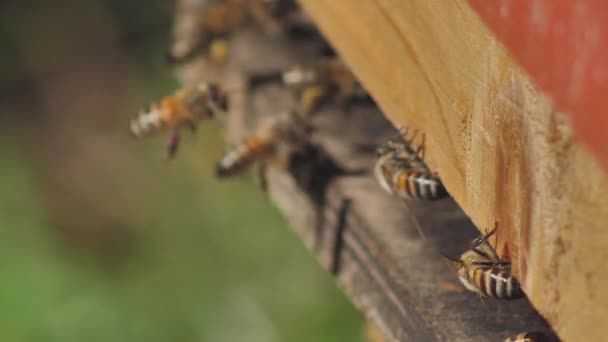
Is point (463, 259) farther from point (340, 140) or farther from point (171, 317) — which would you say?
point (171, 317)

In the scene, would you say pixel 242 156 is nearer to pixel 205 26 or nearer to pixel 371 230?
pixel 371 230

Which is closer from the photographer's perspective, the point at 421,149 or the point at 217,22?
the point at 421,149

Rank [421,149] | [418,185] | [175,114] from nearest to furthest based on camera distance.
→ [421,149], [418,185], [175,114]

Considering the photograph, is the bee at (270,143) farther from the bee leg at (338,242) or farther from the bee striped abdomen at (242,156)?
the bee leg at (338,242)

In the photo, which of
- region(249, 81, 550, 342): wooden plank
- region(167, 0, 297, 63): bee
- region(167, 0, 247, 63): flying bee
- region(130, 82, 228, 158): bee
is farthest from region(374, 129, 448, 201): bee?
region(167, 0, 247, 63): flying bee

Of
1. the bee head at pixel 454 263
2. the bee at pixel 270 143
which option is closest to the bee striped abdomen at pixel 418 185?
the bee head at pixel 454 263

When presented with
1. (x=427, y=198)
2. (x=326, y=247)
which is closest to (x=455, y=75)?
(x=427, y=198)

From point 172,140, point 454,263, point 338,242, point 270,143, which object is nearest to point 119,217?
point 172,140
